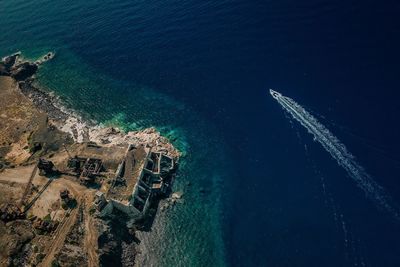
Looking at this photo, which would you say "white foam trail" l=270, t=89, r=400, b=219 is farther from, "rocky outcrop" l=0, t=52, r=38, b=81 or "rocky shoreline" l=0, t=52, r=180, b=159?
"rocky outcrop" l=0, t=52, r=38, b=81

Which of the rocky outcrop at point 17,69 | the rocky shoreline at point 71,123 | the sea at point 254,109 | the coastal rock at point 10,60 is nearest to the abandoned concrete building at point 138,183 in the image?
the sea at point 254,109

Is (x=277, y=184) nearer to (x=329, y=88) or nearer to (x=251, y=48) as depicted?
(x=329, y=88)

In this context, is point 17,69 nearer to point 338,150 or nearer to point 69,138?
point 69,138

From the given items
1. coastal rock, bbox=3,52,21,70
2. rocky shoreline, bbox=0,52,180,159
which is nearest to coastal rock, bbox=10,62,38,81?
rocky shoreline, bbox=0,52,180,159

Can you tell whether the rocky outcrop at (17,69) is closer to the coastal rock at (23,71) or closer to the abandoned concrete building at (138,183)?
the coastal rock at (23,71)

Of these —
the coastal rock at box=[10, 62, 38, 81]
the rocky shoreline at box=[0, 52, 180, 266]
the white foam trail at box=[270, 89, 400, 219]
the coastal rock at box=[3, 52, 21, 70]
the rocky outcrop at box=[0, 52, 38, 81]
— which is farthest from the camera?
the coastal rock at box=[3, 52, 21, 70]

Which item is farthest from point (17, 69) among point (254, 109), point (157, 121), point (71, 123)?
point (254, 109)
